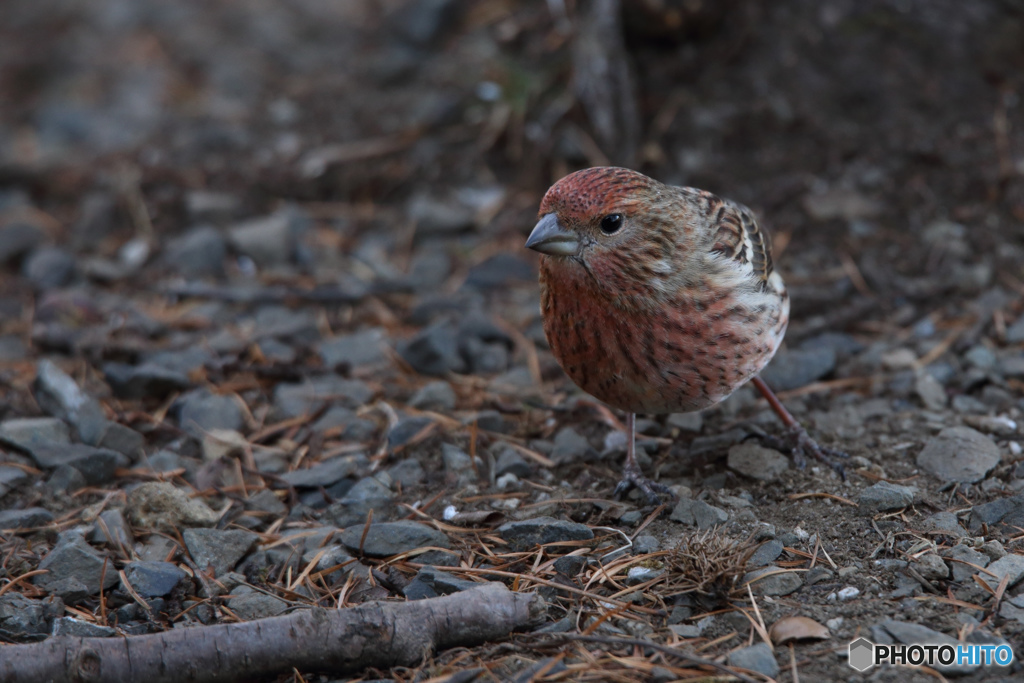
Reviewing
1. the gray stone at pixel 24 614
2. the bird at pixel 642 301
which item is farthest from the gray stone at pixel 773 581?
the gray stone at pixel 24 614

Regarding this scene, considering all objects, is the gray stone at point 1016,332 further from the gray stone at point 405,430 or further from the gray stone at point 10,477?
the gray stone at point 10,477

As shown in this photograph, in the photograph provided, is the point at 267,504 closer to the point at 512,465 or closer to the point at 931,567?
the point at 512,465

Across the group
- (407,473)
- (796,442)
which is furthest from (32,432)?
(796,442)

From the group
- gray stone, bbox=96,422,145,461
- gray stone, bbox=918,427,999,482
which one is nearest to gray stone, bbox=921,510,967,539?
gray stone, bbox=918,427,999,482

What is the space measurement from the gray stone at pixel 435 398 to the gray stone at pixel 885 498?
73.5 inches

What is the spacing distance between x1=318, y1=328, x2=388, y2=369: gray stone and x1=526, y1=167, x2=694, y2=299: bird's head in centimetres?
159

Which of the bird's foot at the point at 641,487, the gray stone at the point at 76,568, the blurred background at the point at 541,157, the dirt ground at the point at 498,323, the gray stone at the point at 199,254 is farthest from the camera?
the gray stone at the point at 199,254

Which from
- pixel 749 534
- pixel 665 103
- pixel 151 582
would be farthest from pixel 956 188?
pixel 151 582

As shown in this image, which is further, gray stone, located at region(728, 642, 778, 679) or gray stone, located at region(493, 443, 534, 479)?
gray stone, located at region(493, 443, 534, 479)

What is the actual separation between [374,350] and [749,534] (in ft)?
7.75

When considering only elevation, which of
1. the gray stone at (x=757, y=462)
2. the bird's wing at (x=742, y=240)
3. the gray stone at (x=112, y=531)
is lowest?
the gray stone at (x=757, y=462)

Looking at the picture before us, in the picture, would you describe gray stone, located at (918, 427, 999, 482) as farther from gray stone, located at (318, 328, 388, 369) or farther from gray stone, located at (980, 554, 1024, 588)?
gray stone, located at (318, 328, 388, 369)

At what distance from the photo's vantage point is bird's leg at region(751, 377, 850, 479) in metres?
3.80

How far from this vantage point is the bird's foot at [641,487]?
3.63m
